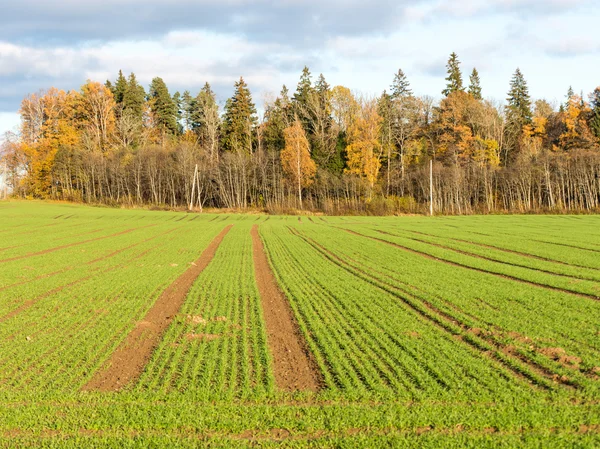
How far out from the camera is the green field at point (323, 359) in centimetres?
554

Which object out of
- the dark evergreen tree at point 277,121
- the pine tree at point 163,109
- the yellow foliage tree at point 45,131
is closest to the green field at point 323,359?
the dark evergreen tree at point 277,121

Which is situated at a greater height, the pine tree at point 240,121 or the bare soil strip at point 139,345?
the pine tree at point 240,121

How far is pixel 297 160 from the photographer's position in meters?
69.0

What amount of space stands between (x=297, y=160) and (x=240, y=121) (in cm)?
1817

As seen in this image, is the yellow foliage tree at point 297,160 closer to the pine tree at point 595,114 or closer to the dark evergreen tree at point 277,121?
the dark evergreen tree at point 277,121

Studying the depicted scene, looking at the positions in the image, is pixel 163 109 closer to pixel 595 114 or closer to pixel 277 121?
pixel 277 121

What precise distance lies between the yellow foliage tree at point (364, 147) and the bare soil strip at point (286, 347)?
55353 mm

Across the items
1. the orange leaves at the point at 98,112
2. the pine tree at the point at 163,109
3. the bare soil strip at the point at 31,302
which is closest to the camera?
the bare soil strip at the point at 31,302

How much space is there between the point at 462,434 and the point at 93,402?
5.11m

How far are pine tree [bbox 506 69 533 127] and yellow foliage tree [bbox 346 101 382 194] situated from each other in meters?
24.4

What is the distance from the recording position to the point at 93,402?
20.4 feet

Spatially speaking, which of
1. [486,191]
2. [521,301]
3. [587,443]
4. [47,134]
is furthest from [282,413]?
[47,134]

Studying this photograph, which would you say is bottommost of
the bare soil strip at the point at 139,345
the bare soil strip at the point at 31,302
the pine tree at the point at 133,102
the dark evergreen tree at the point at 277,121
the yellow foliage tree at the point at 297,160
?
the bare soil strip at the point at 139,345

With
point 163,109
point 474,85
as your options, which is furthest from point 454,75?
point 163,109
